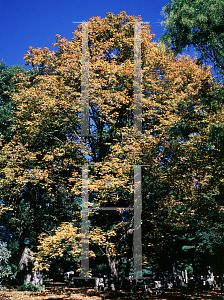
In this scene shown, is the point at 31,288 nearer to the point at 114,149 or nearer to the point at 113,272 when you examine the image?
the point at 113,272

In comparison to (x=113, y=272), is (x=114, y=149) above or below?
above

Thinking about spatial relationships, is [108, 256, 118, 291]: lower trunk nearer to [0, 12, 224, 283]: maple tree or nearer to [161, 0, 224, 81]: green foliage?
[0, 12, 224, 283]: maple tree

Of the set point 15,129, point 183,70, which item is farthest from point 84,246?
point 183,70

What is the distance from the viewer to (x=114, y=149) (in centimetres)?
1311

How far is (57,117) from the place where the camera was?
14.9 meters

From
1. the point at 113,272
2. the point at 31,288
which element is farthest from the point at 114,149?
the point at 31,288

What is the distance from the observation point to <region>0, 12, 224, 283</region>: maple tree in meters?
11.2

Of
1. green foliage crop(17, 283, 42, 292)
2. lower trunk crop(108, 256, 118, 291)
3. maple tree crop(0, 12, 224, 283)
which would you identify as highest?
maple tree crop(0, 12, 224, 283)

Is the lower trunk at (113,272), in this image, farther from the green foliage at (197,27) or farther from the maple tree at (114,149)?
the green foliage at (197,27)

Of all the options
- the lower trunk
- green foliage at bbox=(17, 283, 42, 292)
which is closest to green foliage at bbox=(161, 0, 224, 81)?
the lower trunk

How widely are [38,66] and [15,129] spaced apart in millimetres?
5270

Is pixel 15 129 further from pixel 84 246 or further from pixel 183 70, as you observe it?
pixel 183 70

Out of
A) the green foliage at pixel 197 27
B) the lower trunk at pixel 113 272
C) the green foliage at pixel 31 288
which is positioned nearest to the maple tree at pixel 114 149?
the lower trunk at pixel 113 272

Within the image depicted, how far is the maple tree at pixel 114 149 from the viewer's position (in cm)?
1125
